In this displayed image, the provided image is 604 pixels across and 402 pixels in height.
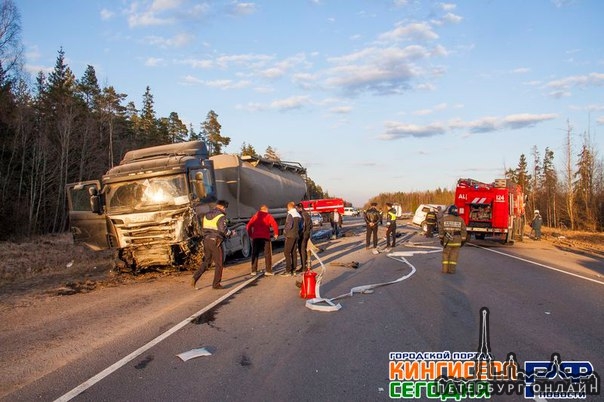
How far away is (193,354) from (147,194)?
7.72 m

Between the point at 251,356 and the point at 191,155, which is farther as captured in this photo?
the point at 191,155

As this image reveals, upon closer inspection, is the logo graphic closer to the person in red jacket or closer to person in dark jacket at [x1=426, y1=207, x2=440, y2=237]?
the person in red jacket

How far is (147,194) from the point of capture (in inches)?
488

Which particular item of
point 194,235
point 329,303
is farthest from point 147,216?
point 329,303

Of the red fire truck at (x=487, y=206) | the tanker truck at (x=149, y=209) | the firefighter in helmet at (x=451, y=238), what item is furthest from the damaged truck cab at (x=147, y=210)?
the red fire truck at (x=487, y=206)

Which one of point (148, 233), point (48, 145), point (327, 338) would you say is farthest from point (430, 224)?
point (48, 145)

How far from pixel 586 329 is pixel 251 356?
4.52m

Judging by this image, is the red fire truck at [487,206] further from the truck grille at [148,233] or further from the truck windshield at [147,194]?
the truck grille at [148,233]

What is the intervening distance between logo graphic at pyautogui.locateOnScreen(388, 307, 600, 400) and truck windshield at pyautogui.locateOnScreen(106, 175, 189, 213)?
8.38 metres

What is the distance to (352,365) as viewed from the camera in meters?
4.99

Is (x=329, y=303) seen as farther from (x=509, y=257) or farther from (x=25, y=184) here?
(x=25, y=184)

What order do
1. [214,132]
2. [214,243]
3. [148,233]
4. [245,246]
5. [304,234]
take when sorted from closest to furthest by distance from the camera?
[214,243] → [148,233] → [304,234] → [245,246] → [214,132]

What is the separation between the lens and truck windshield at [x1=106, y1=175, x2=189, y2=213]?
12.2 meters

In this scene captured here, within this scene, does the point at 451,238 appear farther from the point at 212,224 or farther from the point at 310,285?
the point at 212,224
